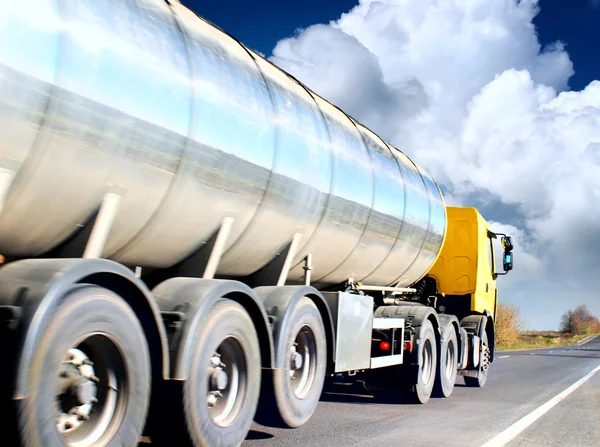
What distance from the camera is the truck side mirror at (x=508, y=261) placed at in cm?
1372

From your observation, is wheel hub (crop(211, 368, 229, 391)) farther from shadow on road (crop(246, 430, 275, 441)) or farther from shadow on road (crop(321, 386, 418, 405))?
shadow on road (crop(321, 386, 418, 405))

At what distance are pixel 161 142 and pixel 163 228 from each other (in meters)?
0.68

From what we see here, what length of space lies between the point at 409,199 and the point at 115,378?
237 inches

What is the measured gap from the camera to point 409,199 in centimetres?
939

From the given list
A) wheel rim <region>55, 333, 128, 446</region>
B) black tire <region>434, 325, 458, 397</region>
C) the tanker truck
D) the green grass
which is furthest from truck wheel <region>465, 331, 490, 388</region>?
the green grass

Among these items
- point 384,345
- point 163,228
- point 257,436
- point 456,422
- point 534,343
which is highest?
point 534,343

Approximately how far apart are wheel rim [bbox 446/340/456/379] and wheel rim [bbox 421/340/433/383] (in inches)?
38.1

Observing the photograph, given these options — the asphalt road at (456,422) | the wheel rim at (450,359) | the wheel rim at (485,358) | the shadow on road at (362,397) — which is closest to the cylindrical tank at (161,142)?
the asphalt road at (456,422)

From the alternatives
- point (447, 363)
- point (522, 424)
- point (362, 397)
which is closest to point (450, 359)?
point (447, 363)

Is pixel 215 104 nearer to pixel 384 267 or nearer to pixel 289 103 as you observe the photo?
pixel 289 103

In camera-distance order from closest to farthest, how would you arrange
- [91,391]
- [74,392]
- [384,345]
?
[74,392] < [91,391] < [384,345]

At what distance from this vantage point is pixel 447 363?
36.3 ft

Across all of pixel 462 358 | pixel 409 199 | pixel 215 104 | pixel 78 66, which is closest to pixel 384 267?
pixel 409 199

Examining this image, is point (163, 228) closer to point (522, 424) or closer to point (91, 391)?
point (91, 391)
